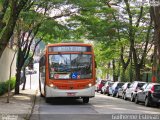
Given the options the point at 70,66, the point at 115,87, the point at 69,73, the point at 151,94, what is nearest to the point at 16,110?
the point at 69,73

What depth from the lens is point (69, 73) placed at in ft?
82.0

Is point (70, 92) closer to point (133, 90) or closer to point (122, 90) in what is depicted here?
point (133, 90)

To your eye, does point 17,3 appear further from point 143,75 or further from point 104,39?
point 143,75

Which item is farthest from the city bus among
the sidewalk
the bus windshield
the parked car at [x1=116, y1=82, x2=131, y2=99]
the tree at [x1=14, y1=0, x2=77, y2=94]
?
the parked car at [x1=116, y1=82, x2=131, y2=99]

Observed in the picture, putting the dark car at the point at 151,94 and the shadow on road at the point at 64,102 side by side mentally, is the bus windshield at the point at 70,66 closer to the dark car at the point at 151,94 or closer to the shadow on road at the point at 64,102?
the shadow on road at the point at 64,102

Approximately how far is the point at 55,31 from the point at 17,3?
1656 centimetres

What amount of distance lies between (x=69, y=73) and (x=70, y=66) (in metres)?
0.39

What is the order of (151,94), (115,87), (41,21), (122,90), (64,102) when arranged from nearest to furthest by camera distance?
(151,94) < (64,102) < (41,21) < (122,90) < (115,87)

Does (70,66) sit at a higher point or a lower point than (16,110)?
higher

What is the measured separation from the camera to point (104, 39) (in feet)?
136

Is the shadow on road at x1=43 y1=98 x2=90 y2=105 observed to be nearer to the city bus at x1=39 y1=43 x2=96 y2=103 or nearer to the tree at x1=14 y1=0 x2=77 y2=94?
the city bus at x1=39 y1=43 x2=96 y2=103

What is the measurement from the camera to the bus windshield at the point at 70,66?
82.0 feet

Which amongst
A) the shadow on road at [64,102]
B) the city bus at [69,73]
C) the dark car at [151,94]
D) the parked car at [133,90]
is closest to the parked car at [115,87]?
the parked car at [133,90]

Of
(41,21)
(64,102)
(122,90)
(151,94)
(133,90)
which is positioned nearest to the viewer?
(151,94)
